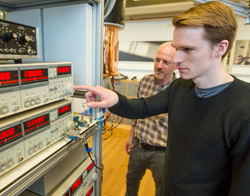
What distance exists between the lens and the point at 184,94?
2.62 feet

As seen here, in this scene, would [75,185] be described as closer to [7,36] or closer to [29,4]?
[7,36]

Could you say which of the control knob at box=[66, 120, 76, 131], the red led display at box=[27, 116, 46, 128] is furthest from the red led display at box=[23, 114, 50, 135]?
the control knob at box=[66, 120, 76, 131]

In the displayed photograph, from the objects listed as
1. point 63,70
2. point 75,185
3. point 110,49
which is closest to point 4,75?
point 63,70

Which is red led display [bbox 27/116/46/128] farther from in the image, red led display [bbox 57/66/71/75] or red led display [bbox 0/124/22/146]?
red led display [bbox 57/66/71/75]

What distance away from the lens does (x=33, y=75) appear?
62 cm

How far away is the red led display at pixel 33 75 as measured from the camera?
589mm

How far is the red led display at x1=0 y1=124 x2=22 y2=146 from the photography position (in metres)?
0.52

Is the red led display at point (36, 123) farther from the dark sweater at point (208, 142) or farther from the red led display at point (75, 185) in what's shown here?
the red led display at point (75, 185)

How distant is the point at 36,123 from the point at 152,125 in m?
0.88

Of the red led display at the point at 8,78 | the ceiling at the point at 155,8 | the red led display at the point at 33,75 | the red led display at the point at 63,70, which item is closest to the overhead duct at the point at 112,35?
the red led display at the point at 63,70

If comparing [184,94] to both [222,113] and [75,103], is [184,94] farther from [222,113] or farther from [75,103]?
[75,103]

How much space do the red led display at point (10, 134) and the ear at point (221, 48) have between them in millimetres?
781

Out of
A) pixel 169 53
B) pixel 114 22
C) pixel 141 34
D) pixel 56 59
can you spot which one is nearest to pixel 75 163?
pixel 56 59

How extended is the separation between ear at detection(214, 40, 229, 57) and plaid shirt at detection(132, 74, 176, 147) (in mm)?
699
